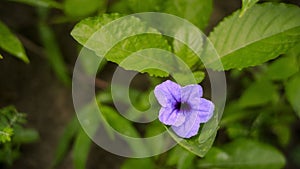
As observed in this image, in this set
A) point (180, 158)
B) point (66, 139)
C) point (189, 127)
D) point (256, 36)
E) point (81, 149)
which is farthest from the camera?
point (66, 139)

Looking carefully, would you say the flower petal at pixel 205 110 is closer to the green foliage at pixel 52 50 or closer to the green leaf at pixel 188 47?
the green leaf at pixel 188 47

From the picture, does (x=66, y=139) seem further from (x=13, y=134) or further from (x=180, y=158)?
(x=180, y=158)

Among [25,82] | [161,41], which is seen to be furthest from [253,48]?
[25,82]

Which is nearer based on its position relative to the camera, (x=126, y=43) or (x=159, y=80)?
(x=126, y=43)

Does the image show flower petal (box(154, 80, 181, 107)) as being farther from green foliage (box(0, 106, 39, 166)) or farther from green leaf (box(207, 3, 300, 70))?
green foliage (box(0, 106, 39, 166))

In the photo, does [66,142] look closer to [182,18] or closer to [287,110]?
[182,18]

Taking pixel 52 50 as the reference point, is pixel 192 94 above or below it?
above

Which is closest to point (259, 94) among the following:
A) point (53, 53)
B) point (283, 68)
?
point (283, 68)

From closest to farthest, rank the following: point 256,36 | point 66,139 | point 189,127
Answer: point 189,127 → point 256,36 → point 66,139
